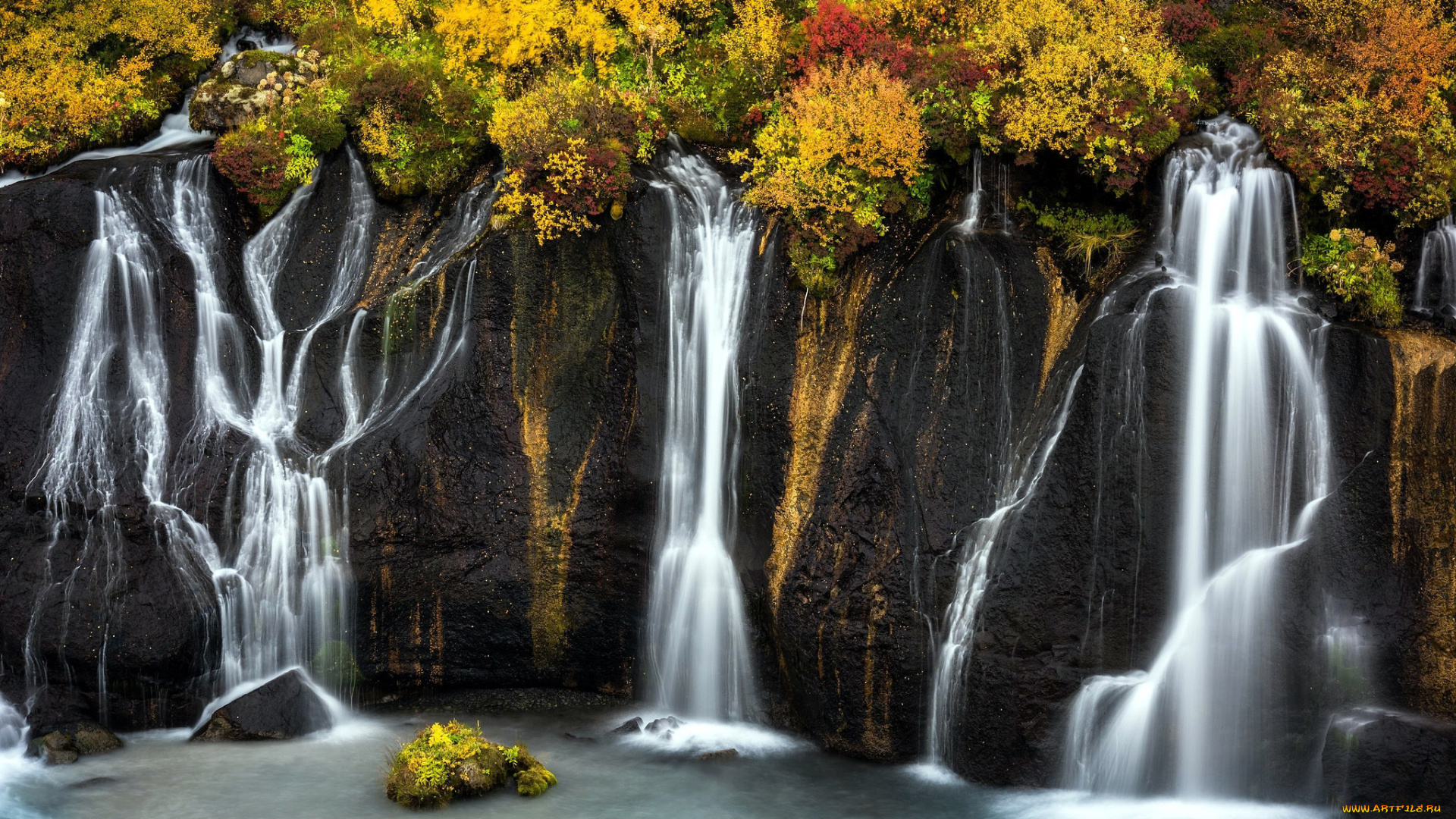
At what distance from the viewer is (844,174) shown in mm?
16781

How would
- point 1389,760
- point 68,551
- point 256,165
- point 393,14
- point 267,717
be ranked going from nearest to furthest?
1. point 1389,760
2. point 267,717
3. point 68,551
4. point 256,165
5. point 393,14

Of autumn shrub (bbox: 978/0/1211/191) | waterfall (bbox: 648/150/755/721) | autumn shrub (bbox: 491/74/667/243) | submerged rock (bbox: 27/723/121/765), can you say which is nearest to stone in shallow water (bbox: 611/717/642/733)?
waterfall (bbox: 648/150/755/721)

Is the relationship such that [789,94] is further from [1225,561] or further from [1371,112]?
[1225,561]

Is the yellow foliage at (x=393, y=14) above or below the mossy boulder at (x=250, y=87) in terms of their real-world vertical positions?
above

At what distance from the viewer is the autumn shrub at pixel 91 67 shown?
20.1 meters

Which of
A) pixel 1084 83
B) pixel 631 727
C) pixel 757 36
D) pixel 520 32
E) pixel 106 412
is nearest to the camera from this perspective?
pixel 1084 83

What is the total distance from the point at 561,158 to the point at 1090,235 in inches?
291

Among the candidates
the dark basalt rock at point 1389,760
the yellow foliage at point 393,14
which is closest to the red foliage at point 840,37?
the yellow foliage at point 393,14

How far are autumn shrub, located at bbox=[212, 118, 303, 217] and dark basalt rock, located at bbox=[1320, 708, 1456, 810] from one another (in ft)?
53.6

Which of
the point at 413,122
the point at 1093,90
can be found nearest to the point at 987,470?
the point at 1093,90

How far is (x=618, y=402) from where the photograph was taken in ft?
57.8

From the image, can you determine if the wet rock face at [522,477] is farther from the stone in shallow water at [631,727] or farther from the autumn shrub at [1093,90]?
the autumn shrub at [1093,90]

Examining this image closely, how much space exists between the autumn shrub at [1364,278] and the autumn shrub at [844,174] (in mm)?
5327

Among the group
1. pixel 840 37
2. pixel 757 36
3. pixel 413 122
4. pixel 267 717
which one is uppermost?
pixel 757 36
